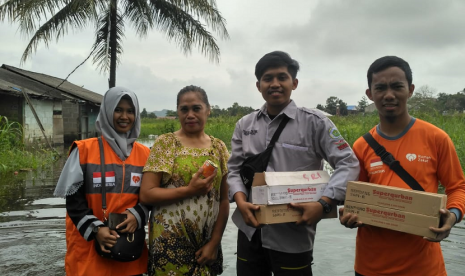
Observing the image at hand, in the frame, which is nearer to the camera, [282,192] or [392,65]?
[282,192]

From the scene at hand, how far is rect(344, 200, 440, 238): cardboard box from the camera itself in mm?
1908

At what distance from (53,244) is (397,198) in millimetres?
4245

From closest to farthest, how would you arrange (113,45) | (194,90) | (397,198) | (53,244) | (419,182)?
(397,198)
(419,182)
(194,90)
(53,244)
(113,45)

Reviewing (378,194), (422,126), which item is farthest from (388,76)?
(378,194)

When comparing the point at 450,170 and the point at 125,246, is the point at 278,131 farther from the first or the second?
the point at 125,246

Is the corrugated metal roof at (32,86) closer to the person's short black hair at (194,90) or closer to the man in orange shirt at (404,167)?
the person's short black hair at (194,90)

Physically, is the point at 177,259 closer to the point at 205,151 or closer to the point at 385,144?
the point at 205,151

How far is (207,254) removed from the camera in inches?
95.7

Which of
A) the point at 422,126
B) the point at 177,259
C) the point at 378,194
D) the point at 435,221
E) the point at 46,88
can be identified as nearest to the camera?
the point at 435,221

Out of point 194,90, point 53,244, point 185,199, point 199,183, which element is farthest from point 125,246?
point 53,244

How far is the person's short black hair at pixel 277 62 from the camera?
2.41 metres

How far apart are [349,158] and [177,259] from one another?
1158 mm

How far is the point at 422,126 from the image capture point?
219cm

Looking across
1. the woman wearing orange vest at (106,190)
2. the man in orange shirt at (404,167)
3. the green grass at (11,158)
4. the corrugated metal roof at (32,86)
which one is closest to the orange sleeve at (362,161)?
the man in orange shirt at (404,167)
